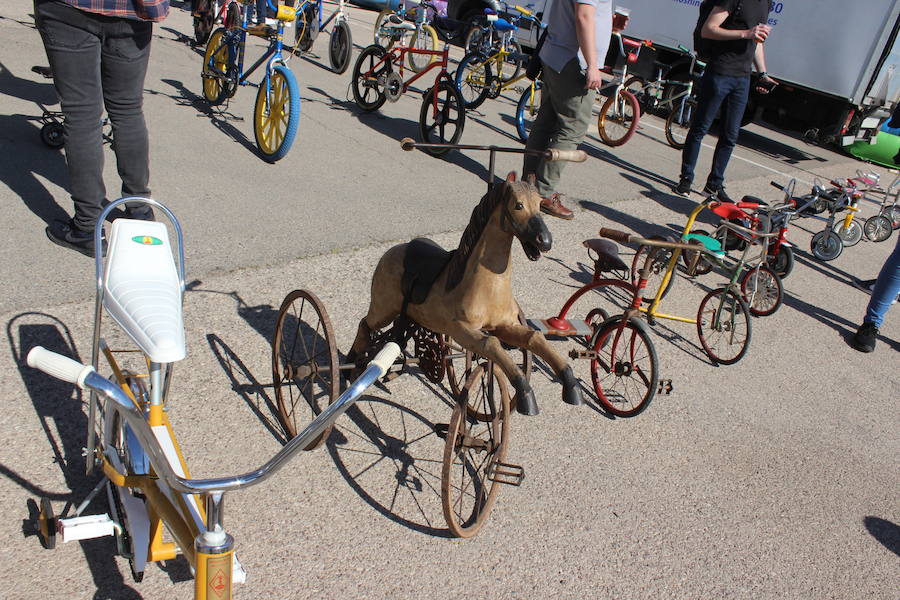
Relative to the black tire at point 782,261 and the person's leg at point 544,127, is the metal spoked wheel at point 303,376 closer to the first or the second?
the person's leg at point 544,127

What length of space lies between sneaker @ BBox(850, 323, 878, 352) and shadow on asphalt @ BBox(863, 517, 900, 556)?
2.19 m

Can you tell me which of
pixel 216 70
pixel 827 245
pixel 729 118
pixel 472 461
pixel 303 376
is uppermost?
pixel 729 118

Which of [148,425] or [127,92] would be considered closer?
[148,425]

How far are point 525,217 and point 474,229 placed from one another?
272mm

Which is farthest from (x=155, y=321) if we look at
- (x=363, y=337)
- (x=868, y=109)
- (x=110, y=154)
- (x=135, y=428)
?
(x=868, y=109)

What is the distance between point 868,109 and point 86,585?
40.2ft

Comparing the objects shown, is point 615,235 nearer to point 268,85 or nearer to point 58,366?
point 58,366

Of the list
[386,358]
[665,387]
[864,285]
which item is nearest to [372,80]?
[665,387]

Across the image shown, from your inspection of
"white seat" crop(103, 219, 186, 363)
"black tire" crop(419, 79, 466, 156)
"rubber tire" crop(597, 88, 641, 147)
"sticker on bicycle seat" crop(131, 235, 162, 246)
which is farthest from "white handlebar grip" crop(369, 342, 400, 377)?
"rubber tire" crop(597, 88, 641, 147)

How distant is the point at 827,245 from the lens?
7.10 metres

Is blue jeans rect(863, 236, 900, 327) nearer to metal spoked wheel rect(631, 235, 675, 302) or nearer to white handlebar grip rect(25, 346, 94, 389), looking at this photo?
metal spoked wheel rect(631, 235, 675, 302)

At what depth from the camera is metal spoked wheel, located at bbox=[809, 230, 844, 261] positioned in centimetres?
704

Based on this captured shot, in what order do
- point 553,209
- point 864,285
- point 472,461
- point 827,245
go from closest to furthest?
point 553,209 < point 472,461 < point 864,285 < point 827,245

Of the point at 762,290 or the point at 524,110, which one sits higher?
the point at 524,110
